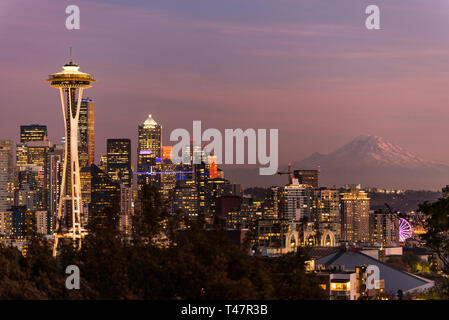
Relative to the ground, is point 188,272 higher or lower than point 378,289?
higher

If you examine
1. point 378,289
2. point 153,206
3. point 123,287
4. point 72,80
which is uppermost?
point 72,80

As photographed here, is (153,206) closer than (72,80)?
Yes

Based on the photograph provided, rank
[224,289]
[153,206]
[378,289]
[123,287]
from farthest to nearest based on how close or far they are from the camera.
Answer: [378,289], [153,206], [123,287], [224,289]

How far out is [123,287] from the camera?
3350 centimetres

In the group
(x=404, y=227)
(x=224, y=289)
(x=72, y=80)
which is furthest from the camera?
(x=404, y=227)
